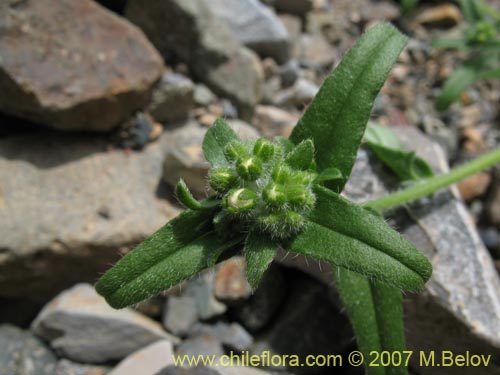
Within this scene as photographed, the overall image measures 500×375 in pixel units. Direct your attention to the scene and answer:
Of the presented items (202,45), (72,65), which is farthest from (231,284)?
(202,45)

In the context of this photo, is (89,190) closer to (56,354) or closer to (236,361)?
(56,354)

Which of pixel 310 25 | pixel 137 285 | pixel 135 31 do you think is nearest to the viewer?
pixel 137 285

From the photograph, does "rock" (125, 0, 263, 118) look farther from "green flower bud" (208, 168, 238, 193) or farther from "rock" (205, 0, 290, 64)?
"green flower bud" (208, 168, 238, 193)

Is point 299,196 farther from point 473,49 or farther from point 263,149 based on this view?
point 473,49

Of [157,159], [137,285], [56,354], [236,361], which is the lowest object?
[56,354]

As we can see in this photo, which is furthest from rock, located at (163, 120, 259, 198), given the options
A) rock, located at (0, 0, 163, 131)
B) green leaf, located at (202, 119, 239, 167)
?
green leaf, located at (202, 119, 239, 167)

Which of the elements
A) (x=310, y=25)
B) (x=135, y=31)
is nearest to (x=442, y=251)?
(x=135, y=31)

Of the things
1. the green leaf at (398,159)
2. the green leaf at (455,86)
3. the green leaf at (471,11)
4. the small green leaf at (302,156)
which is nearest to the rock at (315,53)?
the green leaf at (455,86)
